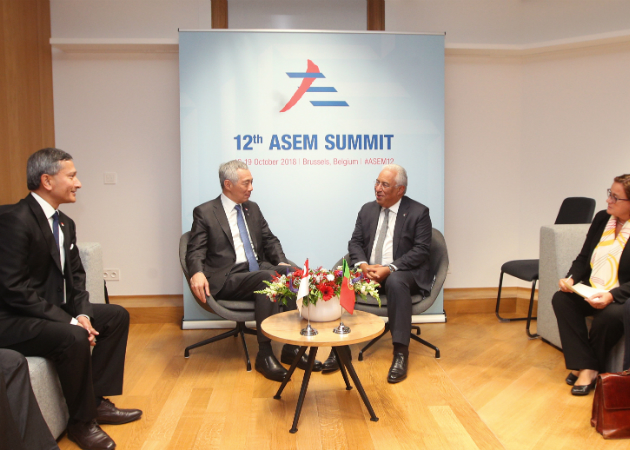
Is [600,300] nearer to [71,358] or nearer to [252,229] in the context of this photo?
[252,229]

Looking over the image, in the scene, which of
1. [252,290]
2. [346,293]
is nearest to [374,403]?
[346,293]

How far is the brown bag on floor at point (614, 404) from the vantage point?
8.66 ft

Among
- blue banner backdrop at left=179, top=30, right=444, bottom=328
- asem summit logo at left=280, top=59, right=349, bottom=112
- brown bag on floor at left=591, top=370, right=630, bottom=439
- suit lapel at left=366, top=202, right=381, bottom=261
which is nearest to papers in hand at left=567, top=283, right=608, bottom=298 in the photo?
brown bag on floor at left=591, top=370, right=630, bottom=439

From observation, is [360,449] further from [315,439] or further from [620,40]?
[620,40]

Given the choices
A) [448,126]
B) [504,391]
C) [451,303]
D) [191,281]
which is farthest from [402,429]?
[448,126]

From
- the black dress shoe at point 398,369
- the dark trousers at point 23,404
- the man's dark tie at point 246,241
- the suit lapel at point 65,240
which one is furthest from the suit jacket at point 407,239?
the dark trousers at point 23,404

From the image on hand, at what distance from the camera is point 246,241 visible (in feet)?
13.4

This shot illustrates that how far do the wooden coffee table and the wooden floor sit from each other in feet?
0.54

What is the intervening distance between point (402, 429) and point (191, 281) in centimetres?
180

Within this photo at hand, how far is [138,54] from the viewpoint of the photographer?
516 cm

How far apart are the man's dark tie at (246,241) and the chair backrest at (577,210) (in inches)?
111

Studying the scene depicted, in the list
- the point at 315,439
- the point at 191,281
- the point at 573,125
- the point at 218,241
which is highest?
the point at 573,125

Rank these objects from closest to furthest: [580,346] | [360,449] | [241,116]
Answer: [360,449] → [580,346] → [241,116]

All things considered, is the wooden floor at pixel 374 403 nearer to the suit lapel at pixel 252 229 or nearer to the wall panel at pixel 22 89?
the suit lapel at pixel 252 229
